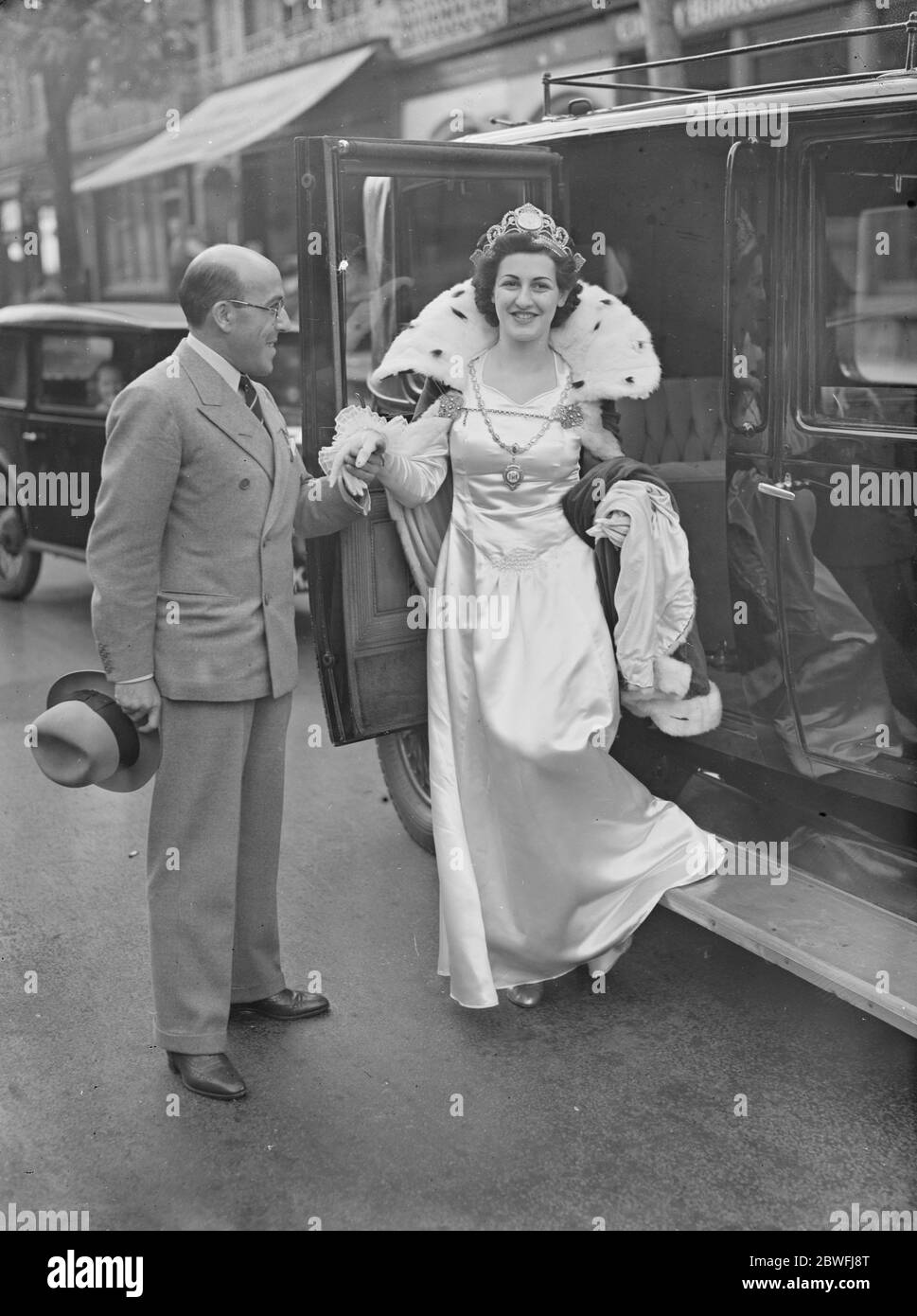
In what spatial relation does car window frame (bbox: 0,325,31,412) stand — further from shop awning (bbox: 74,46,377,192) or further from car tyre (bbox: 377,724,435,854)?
shop awning (bbox: 74,46,377,192)

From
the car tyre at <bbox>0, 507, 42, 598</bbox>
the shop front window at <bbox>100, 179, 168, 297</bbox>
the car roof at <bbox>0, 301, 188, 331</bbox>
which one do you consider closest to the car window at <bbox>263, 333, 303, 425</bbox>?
the car roof at <bbox>0, 301, 188, 331</bbox>

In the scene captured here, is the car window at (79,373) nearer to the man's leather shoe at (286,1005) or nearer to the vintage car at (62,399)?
the vintage car at (62,399)

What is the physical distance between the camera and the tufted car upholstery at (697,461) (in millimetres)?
4324

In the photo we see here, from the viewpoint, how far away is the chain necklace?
12.8ft

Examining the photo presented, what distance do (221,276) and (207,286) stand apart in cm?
4

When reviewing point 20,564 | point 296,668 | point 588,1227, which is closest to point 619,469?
point 296,668

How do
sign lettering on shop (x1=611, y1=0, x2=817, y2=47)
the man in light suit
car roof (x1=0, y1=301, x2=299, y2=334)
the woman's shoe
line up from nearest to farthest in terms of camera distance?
the man in light suit, the woman's shoe, car roof (x1=0, y1=301, x2=299, y2=334), sign lettering on shop (x1=611, y1=0, x2=817, y2=47)

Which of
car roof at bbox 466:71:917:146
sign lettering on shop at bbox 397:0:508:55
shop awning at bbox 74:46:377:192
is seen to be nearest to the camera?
car roof at bbox 466:71:917:146

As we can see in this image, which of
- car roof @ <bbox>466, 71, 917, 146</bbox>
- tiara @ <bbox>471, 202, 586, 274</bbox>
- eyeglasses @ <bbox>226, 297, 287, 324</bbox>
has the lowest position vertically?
eyeglasses @ <bbox>226, 297, 287, 324</bbox>

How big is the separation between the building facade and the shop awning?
0.11 ft

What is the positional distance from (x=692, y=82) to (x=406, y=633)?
7849 millimetres

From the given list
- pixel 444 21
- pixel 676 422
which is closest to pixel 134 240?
pixel 444 21

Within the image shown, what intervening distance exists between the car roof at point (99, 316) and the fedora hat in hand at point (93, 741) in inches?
224

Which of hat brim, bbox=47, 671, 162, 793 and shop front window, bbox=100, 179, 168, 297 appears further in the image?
shop front window, bbox=100, 179, 168, 297
